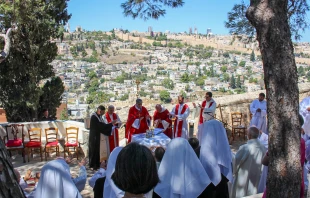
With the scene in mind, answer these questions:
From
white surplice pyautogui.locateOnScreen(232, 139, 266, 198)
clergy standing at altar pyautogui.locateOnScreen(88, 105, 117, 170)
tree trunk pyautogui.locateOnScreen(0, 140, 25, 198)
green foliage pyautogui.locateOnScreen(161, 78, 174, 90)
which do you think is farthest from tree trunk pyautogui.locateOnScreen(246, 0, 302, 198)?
green foliage pyautogui.locateOnScreen(161, 78, 174, 90)

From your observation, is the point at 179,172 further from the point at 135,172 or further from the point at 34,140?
the point at 34,140

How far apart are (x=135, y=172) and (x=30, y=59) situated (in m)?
11.8

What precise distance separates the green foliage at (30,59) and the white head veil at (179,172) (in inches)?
396

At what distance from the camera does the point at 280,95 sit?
11.5 ft

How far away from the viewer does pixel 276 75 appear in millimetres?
3514

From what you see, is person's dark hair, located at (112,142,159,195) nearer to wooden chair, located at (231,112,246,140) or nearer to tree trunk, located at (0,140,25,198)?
tree trunk, located at (0,140,25,198)

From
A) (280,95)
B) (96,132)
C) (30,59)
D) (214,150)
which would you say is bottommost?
(96,132)

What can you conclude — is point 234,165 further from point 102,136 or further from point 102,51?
point 102,51

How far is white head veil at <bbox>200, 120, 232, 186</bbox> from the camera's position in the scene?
12.9 feet

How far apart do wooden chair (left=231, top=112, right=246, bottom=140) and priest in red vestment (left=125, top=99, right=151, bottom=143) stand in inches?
120

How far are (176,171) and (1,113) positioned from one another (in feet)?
63.5

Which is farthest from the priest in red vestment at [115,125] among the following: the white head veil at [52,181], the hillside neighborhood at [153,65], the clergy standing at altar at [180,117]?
the hillside neighborhood at [153,65]

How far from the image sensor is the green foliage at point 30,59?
12430mm

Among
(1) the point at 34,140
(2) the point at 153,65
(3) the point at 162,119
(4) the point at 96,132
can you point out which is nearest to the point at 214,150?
(4) the point at 96,132
